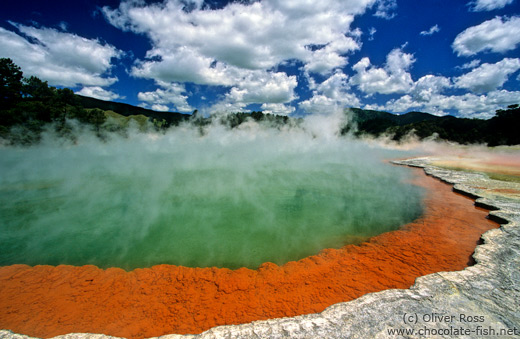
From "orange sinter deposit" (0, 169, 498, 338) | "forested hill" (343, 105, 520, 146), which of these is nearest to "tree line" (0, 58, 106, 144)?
"orange sinter deposit" (0, 169, 498, 338)

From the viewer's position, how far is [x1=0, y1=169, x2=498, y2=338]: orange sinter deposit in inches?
109

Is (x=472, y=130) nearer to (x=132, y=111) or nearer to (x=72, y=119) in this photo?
(x=72, y=119)

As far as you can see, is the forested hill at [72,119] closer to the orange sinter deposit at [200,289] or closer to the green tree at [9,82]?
the green tree at [9,82]

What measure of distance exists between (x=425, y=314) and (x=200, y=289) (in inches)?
119

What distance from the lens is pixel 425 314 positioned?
2.42 meters

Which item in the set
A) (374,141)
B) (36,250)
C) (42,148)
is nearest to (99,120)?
(42,148)

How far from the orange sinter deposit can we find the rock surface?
0.36 meters

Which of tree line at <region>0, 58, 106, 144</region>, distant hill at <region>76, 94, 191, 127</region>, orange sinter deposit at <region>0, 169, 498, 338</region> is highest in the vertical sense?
distant hill at <region>76, 94, 191, 127</region>

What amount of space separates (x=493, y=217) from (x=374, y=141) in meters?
51.2

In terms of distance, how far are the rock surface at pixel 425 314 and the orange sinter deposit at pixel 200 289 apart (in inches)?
14.3

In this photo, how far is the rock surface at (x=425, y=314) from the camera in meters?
2.23

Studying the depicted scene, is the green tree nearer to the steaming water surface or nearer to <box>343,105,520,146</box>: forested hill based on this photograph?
the steaming water surface

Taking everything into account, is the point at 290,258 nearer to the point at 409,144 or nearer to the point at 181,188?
the point at 181,188

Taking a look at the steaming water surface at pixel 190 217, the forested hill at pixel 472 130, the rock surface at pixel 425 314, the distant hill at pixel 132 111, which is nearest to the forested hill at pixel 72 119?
the forested hill at pixel 472 130
